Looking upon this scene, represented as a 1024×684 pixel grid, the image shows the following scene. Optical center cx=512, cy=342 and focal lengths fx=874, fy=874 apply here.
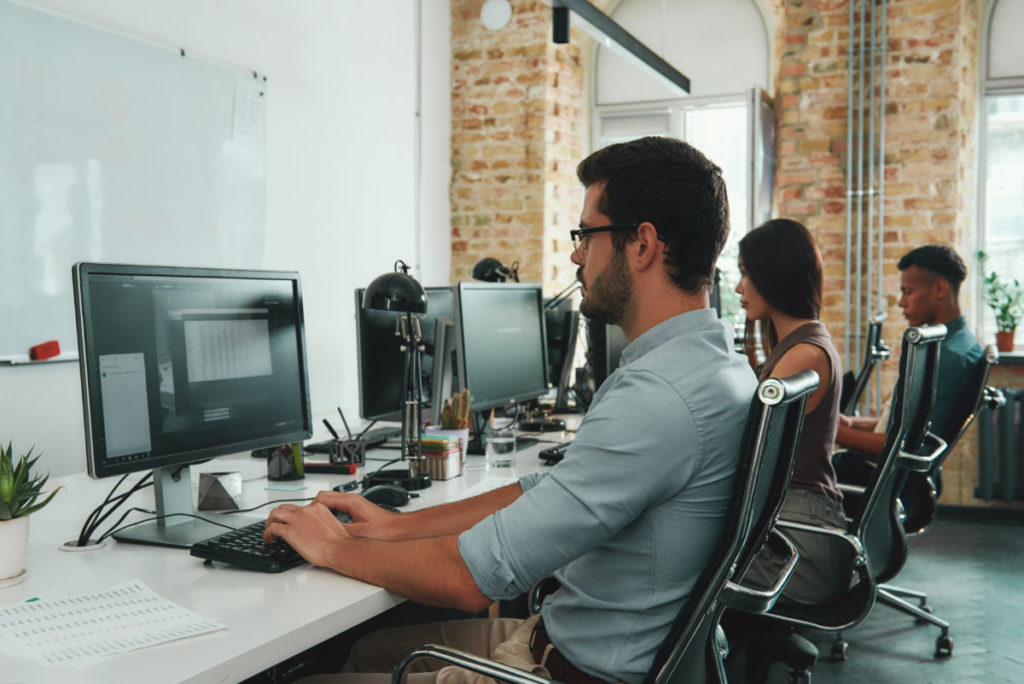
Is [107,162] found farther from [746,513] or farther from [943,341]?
[943,341]

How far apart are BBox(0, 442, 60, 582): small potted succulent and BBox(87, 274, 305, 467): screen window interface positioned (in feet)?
0.45

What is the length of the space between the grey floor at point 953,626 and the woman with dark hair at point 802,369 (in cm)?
77

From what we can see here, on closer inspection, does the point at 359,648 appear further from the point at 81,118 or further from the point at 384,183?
the point at 384,183

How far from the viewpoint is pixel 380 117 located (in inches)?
187

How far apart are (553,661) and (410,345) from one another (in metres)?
1.11

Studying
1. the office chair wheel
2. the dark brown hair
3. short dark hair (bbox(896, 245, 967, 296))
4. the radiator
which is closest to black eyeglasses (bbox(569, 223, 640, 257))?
the dark brown hair

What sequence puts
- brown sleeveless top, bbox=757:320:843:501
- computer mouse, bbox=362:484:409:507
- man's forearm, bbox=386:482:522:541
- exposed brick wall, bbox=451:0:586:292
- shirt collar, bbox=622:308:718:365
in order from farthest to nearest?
exposed brick wall, bbox=451:0:586:292 < brown sleeveless top, bbox=757:320:843:501 < computer mouse, bbox=362:484:409:507 < man's forearm, bbox=386:482:522:541 < shirt collar, bbox=622:308:718:365

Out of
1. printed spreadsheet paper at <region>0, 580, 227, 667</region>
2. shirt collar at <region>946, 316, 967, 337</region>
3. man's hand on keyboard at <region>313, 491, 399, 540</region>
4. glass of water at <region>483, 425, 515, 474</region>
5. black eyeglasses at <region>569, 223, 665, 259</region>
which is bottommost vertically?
glass of water at <region>483, 425, 515, 474</region>

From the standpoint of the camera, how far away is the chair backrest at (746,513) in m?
1.16

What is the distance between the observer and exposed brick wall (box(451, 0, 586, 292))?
5.18 meters

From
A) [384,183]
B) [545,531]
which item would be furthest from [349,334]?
[545,531]

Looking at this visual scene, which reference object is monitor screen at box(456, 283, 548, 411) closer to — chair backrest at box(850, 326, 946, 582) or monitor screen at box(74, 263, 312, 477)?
monitor screen at box(74, 263, 312, 477)

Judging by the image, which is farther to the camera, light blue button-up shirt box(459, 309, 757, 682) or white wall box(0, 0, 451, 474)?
white wall box(0, 0, 451, 474)

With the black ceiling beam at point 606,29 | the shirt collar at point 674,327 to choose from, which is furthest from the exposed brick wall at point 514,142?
the shirt collar at point 674,327
